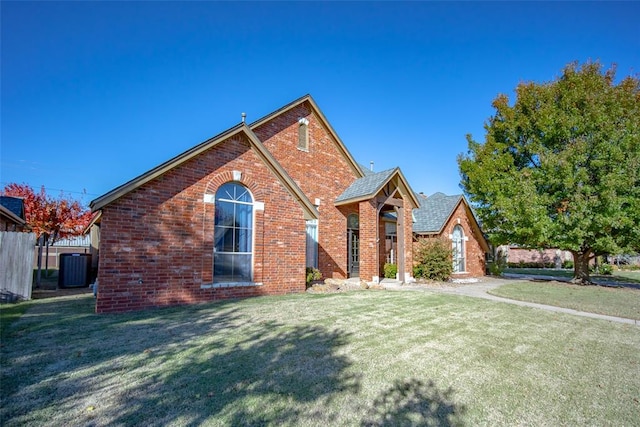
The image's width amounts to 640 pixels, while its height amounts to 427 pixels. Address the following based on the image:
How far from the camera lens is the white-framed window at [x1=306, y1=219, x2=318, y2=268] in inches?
604

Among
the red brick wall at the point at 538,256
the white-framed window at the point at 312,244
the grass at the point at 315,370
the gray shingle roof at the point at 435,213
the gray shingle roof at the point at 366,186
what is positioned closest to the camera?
the grass at the point at 315,370

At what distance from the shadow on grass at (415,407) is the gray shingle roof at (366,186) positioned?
1093cm

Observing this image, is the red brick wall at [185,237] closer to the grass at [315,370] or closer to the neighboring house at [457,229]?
the grass at [315,370]

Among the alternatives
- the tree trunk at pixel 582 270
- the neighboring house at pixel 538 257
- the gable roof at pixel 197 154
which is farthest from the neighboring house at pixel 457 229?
the neighboring house at pixel 538 257

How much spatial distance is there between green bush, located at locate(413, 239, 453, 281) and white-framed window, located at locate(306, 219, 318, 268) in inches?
202

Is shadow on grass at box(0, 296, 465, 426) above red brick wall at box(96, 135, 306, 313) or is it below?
below

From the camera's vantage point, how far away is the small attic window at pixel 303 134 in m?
16.4

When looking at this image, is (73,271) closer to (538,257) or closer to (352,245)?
(352,245)

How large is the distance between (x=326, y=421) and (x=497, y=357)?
340 cm

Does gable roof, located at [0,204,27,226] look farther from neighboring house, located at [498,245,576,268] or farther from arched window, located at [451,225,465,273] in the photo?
neighboring house, located at [498,245,576,268]

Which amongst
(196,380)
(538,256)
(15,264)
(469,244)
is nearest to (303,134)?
(15,264)

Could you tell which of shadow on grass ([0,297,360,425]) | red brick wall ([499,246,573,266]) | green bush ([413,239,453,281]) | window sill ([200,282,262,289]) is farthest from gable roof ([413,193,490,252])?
red brick wall ([499,246,573,266])

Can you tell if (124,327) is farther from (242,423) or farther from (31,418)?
(242,423)

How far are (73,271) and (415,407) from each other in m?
15.7
